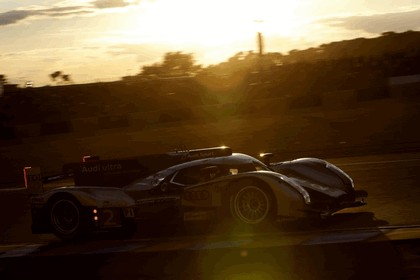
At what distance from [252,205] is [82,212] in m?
2.22

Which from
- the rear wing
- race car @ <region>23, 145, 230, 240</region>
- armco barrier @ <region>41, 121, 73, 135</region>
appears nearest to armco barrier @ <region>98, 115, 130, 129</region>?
armco barrier @ <region>41, 121, 73, 135</region>

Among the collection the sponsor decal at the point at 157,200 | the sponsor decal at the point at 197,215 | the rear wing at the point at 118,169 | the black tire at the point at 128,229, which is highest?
the rear wing at the point at 118,169

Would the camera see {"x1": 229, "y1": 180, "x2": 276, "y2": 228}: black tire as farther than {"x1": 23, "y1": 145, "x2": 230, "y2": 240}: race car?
No

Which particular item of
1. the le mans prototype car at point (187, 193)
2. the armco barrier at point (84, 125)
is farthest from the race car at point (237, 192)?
the armco barrier at point (84, 125)

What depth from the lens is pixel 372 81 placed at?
42750mm

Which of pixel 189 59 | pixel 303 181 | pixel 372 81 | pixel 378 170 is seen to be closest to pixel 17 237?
pixel 303 181

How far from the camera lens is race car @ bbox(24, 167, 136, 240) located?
424 inches

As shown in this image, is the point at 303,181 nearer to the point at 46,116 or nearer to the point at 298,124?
the point at 298,124

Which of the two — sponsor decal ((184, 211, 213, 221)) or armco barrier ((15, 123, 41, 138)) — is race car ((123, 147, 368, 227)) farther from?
armco barrier ((15, 123, 41, 138))

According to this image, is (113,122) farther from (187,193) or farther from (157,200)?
(187,193)

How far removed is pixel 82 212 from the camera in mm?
10844

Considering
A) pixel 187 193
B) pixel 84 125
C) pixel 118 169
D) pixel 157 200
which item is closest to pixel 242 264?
pixel 187 193

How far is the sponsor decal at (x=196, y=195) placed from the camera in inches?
413

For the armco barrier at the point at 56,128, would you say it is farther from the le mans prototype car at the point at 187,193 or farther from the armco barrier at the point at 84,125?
the le mans prototype car at the point at 187,193
